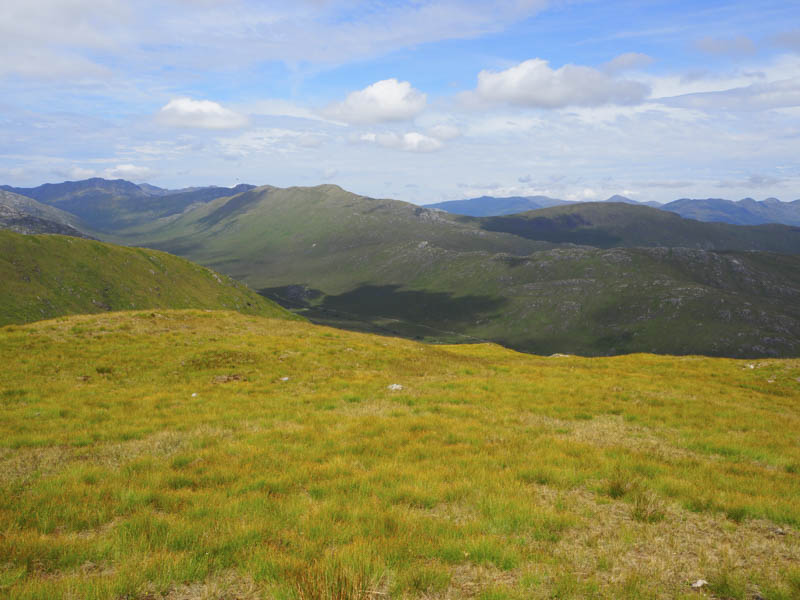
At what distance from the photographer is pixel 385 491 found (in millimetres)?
9727

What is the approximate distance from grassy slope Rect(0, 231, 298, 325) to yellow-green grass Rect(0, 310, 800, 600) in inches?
5611

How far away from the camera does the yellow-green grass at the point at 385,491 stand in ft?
21.5

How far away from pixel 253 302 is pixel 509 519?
180861 millimetres

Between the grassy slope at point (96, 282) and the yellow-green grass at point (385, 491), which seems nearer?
the yellow-green grass at point (385, 491)

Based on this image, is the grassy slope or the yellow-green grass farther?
the grassy slope

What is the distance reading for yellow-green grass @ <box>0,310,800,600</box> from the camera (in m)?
6.54

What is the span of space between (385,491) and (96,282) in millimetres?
180768

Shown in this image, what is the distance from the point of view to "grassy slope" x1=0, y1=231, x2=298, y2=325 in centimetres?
A: 13362

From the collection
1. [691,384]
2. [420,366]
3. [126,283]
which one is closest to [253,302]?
[126,283]

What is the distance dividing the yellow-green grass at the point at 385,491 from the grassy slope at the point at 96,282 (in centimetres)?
14252

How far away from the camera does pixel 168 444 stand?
13.3 metres

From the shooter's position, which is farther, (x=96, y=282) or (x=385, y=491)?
(x=96, y=282)

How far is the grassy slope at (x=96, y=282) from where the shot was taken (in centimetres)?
13362

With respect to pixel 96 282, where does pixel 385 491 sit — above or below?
below
